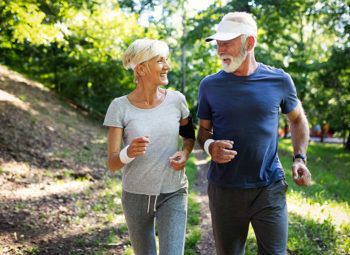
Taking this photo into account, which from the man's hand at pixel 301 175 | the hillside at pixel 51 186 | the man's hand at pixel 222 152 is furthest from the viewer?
the hillside at pixel 51 186

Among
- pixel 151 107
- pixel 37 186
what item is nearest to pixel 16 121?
pixel 37 186

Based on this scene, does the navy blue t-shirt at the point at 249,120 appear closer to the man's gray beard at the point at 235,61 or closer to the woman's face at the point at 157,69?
the man's gray beard at the point at 235,61

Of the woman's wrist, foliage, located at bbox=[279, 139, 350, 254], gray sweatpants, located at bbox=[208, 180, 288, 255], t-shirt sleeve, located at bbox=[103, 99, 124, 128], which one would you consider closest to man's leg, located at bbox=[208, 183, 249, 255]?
gray sweatpants, located at bbox=[208, 180, 288, 255]

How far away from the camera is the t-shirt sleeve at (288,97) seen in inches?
128

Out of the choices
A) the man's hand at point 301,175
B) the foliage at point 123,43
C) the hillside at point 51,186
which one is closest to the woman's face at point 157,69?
the man's hand at point 301,175

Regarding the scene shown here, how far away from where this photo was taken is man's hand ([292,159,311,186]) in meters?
3.09

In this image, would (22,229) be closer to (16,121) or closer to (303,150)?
(303,150)

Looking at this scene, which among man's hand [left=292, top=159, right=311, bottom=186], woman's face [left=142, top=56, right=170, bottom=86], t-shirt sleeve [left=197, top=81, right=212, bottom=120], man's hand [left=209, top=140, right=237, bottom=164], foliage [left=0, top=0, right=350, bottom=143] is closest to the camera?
man's hand [left=209, top=140, right=237, bottom=164]

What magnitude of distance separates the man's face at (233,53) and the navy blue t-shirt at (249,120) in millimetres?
105

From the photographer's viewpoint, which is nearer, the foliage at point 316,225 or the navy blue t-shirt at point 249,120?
the navy blue t-shirt at point 249,120

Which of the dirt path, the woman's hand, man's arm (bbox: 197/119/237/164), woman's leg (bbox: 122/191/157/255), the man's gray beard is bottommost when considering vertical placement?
the dirt path

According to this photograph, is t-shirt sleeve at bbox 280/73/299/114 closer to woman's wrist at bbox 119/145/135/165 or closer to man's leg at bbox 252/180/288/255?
man's leg at bbox 252/180/288/255

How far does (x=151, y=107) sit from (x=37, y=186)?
5.49m

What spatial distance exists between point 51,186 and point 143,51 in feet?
18.8
